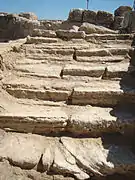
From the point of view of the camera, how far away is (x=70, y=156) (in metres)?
2.54

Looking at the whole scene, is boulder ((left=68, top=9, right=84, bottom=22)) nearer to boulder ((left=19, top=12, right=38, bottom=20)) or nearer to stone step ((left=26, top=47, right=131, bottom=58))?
boulder ((left=19, top=12, right=38, bottom=20))

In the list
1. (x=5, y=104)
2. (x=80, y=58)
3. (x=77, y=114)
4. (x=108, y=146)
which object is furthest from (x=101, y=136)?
(x=80, y=58)

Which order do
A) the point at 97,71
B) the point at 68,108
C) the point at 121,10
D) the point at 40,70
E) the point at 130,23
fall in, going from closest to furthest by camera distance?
the point at 68,108
the point at 97,71
the point at 40,70
the point at 130,23
the point at 121,10

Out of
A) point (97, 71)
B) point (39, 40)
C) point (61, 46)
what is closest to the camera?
point (97, 71)

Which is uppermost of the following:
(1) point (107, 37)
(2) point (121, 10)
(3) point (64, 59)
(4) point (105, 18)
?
(2) point (121, 10)

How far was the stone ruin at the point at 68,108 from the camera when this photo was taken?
97.3 inches

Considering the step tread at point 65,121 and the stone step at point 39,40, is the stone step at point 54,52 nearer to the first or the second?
the stone step at point 39,40

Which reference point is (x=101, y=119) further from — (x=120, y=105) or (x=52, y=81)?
(x=52, y=81)

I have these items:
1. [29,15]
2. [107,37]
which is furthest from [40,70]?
[29,15]

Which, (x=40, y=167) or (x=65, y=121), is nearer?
(x=40, y=167)

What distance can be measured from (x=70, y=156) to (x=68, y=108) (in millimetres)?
715

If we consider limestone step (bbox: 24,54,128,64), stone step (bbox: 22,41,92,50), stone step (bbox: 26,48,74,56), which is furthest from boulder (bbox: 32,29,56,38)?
limestone step (bbox: 24,54,128,64)

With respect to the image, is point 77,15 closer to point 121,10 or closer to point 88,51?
point 121,10

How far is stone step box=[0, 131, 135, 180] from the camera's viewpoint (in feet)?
8.04
